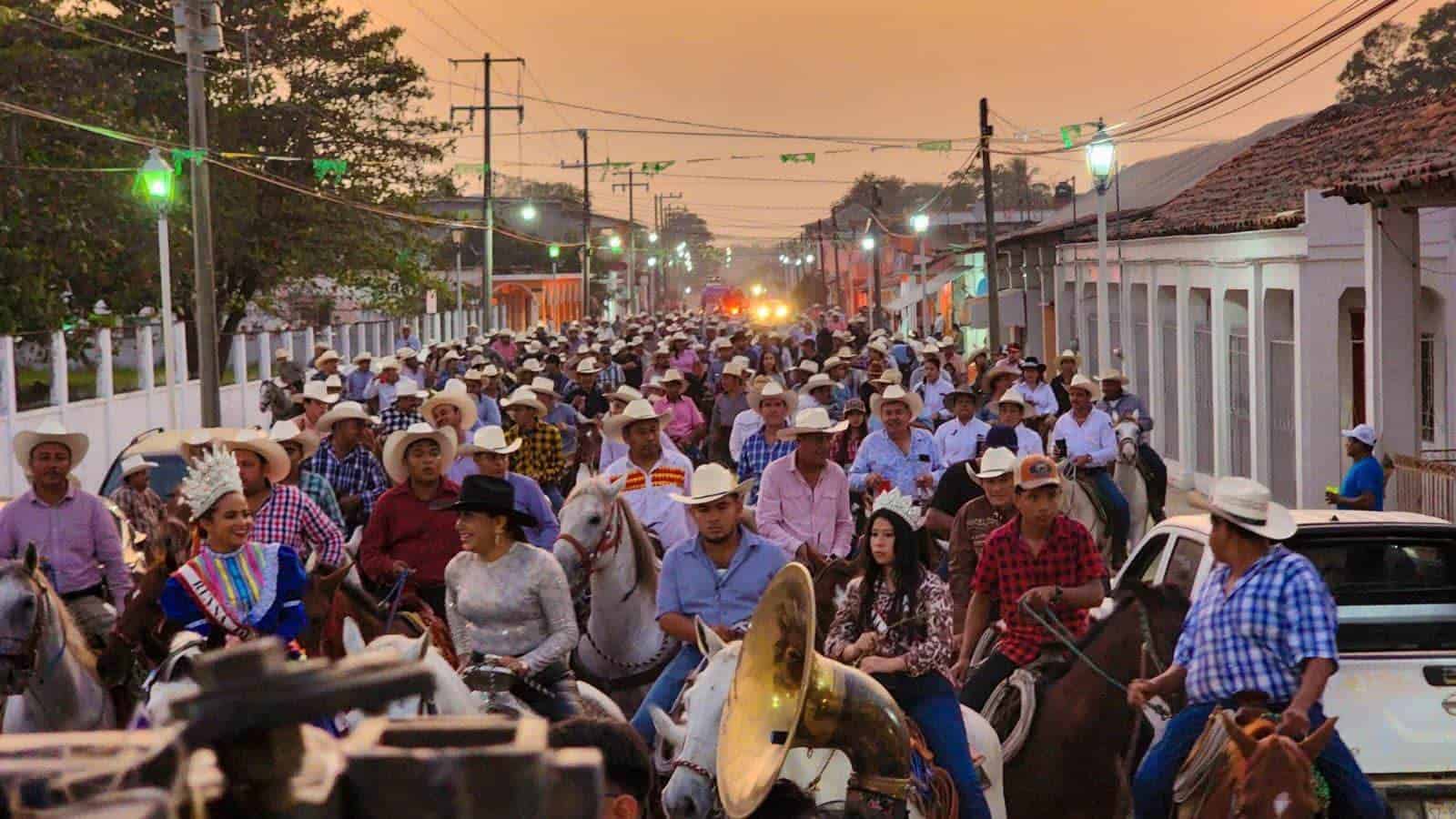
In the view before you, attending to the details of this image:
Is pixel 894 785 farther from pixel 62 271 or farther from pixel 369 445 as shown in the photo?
pixel 62 271

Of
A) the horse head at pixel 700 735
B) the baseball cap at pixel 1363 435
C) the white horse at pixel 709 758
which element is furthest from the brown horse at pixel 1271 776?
the baseball cap at pixel 1363 435

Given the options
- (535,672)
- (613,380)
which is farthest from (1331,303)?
(535,672)

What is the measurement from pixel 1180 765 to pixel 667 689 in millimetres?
2472

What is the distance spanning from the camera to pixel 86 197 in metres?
40.7

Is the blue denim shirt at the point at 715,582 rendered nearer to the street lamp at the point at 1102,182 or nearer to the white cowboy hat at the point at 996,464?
the white cowboy hat at the point at 996,464

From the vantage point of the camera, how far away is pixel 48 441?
12047 millimetres

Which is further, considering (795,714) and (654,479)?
(654,479)

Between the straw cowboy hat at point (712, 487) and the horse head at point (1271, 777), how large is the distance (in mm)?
3364

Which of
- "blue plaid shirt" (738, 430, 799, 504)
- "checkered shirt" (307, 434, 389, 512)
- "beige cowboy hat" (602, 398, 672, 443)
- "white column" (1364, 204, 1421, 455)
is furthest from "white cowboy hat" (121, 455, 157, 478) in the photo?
"white column" (1364, 204, 1421, 455)

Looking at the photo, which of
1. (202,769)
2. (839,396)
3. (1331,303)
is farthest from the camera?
(839,396)

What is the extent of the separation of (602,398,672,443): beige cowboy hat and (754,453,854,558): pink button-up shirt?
1.70 m

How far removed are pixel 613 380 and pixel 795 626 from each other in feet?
73.1

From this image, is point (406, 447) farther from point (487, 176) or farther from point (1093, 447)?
point (487, 176)

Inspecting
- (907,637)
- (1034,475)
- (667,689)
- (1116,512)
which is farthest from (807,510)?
(1116,512)
